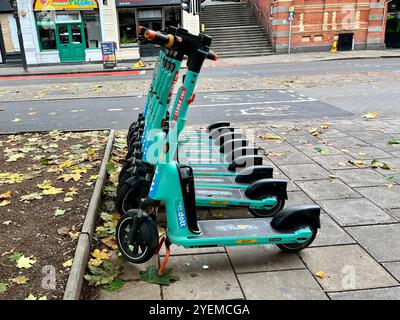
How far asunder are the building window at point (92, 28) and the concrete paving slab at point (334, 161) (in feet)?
66.6

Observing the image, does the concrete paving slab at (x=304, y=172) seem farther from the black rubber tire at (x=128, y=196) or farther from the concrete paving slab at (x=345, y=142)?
the black rubber tire at (x=128, y=196)

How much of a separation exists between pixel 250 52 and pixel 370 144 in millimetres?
19265

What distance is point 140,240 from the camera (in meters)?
3.22

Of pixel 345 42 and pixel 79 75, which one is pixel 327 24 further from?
pixel 79 75

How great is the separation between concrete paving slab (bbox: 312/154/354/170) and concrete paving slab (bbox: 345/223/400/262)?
5.69 feet

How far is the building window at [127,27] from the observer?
23.5 meters

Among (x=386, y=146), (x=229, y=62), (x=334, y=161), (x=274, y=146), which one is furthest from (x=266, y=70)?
(x=334, y=161)

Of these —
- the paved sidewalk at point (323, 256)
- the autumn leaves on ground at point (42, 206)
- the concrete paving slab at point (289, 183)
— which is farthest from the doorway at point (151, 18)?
the paved sidewalk at point (323, 256)

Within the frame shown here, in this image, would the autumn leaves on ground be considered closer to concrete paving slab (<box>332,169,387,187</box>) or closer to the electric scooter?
the electric scooter

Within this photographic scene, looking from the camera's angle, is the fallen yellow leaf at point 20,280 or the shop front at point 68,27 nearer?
the fallen yellow leaf at point 20,280

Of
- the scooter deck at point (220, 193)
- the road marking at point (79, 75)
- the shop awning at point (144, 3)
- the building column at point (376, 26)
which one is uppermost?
the shop awning at point (144, 3)

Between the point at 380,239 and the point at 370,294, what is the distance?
0.88 meters

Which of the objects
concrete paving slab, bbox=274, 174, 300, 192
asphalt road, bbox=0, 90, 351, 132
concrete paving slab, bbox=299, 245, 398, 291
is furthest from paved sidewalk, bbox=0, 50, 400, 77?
concrete paving slab, bbox=299, 245, 398, 291

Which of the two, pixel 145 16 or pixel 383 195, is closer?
pixel 383 195
